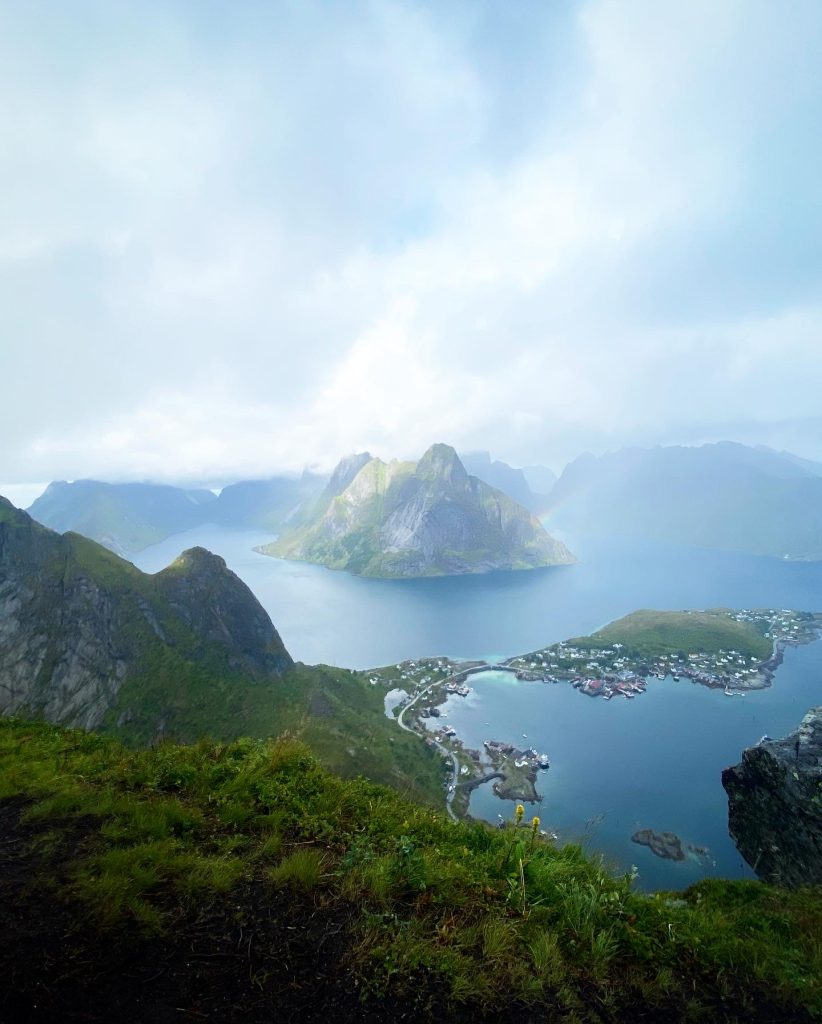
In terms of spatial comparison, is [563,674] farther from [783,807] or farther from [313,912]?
[313,912]

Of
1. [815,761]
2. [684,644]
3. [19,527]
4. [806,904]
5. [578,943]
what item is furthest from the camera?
[684,644]

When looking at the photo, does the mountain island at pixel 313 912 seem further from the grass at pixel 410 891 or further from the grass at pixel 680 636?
the grass at pixel 680 636

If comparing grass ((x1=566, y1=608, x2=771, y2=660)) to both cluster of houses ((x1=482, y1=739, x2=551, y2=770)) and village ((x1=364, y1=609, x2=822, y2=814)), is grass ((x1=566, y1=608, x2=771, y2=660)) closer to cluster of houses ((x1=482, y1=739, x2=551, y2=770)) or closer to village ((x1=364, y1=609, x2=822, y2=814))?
village ((x1=364, y1=609, x2=822, y2=814))

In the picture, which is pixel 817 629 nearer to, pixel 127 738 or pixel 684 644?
pixel 684 644

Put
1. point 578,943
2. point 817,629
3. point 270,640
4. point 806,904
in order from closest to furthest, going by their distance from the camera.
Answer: point 578,943 < point 806,904 < point 270,640 < point 817,629

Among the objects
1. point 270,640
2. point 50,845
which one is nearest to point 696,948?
point 50,845

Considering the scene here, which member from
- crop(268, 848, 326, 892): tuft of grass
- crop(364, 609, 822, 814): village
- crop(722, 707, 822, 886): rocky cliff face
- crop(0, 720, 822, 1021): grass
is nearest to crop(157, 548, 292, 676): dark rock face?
crop(364, 609, 822, 814): village

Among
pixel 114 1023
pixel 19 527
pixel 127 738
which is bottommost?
pixel 127 738
